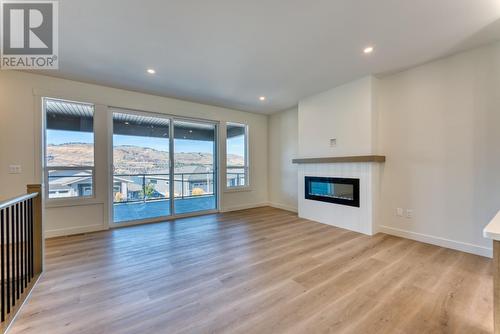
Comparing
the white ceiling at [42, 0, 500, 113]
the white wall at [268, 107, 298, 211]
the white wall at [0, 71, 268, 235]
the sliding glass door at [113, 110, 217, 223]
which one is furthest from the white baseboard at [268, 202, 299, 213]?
the white wall at [0, 71, 268, 235]

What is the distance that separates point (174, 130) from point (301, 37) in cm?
327

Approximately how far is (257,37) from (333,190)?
117 inches

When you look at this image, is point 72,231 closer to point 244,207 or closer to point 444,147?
point 244,207

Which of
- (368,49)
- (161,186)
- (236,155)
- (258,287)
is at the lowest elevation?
(258,287)

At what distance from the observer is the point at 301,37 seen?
2.48 metres

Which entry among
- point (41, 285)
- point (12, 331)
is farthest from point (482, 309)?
point (41, 285)

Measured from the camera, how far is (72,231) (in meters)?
3.62

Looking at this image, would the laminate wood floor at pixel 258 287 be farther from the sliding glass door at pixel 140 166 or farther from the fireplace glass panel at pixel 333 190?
the sliding glass door at pixel 140 166

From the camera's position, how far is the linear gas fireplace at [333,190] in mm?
3730

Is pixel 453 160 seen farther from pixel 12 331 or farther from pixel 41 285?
pixel 41 285

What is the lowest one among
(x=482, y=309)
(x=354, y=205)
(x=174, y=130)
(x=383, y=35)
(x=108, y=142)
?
(x=482, y=309)

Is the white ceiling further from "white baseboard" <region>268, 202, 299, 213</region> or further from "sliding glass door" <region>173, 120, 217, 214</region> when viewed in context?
"white baseboard" <region>268, 202, 299, 213</region>

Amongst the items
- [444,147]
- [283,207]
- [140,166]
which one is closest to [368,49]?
[444,147]

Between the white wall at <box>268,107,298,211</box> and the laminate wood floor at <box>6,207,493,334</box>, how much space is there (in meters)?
2.26
